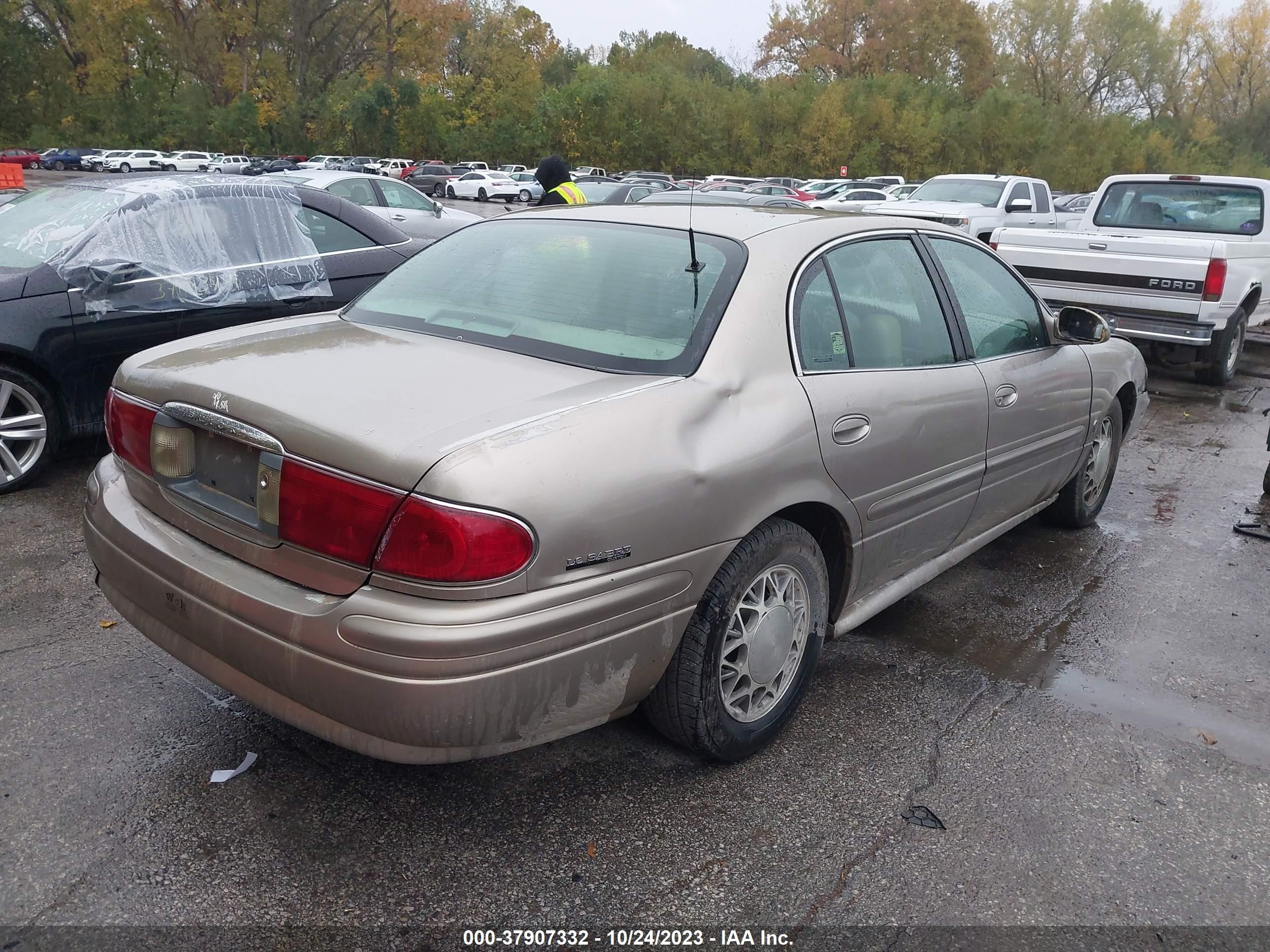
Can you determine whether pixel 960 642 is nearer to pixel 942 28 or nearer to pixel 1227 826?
pixel 1227 826

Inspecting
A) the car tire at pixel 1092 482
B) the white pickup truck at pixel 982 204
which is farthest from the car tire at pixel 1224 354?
the white pickup truck at pixel 982 204

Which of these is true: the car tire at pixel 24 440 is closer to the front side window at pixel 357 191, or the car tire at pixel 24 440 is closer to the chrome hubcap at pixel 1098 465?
the chrome hubcap at pixel 1098 465

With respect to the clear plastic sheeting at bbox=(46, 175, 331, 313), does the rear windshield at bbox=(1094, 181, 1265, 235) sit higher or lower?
higher

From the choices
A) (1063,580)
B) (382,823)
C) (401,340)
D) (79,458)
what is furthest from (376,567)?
(79,458)

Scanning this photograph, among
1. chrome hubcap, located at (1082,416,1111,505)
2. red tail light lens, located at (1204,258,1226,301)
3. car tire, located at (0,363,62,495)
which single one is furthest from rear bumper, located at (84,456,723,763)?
red tail light lens, located at (1204,258,1226,301)

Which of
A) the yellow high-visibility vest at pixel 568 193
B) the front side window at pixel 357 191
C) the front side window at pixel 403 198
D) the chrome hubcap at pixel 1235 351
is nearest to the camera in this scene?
the yellow high-visibility vest at pixel 568 193

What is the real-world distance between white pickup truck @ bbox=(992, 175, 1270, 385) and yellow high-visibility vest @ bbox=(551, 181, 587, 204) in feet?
14.0

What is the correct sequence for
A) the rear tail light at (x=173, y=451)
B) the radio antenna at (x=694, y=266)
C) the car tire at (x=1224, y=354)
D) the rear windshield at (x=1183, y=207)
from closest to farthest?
the rear tail light at (x=173, y=451)
the radio antenna at (x=694, y=266)
the car tire at (x=1224, y=354)
the rear windshield at (x=1183, y=207)

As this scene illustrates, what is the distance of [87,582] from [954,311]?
3.61 metres

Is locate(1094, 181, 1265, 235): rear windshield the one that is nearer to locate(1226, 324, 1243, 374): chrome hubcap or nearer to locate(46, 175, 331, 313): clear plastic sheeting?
locate(1226, 324, 1243, 374): chrome hubcap

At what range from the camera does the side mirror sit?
4297mm

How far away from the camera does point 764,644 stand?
2.94 m

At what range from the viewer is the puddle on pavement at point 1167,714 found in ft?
10.7

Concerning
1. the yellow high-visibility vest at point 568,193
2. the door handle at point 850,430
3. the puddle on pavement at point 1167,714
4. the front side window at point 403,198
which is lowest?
the puddle on pavement at point 1167,714
